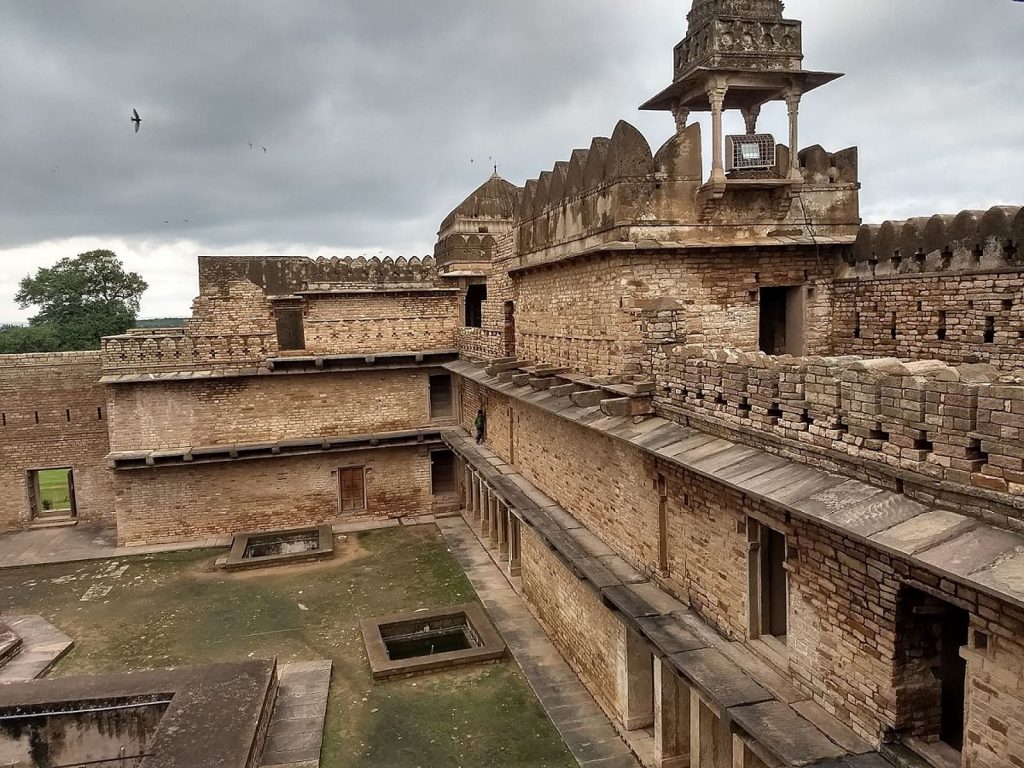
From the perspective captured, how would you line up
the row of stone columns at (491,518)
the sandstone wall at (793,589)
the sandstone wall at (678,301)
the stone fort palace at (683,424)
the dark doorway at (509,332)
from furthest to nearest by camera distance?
the dark doorway at (509,332), the row of stone columns at (491,518), the sandstone wall at (678,301), the stone fort palace at (683,424), the sandstone wall at (793,589)

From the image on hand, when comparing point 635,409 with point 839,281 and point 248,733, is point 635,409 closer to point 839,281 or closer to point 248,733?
point 839,281

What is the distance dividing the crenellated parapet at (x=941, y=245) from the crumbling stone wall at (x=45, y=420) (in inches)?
757

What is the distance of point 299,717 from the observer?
11.3 meters

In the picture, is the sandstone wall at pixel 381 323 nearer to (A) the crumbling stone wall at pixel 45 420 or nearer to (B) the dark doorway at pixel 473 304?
(B) the dark doorway at pixel 473 304

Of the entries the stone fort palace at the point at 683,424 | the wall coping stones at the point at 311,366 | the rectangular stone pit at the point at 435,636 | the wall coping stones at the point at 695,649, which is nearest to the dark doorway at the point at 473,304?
the stone fort palace at the point at 683,424

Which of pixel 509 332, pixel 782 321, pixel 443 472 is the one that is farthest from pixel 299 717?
pixel 443 472

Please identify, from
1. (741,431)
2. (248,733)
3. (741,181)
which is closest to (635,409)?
(741,431)

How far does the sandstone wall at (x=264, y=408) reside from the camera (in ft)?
63.1

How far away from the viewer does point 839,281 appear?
37.7 ft

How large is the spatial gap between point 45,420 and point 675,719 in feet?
61.9

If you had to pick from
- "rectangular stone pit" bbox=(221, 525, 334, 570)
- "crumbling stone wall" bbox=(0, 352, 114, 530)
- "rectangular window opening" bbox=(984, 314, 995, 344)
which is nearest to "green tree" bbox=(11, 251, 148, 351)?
"crumbling stone wall" bbox=(0, 352, 114, 530)

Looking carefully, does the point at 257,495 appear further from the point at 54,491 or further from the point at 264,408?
the point at 54,491

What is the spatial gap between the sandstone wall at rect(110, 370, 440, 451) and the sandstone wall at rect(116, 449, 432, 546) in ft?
2.49

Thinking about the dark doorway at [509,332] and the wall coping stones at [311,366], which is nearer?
the dark doorway at [509,332]
